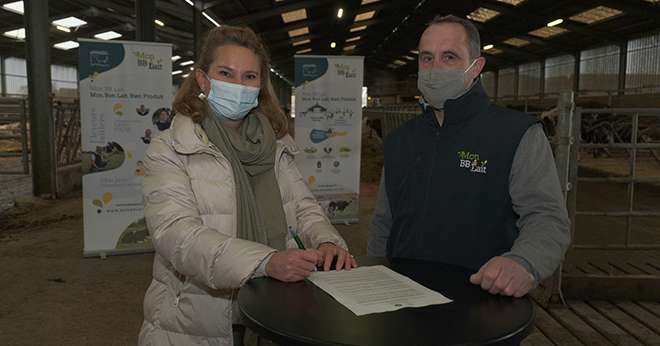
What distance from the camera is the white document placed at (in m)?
1.33

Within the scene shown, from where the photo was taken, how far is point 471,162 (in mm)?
1768

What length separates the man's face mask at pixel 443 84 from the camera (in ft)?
6.09

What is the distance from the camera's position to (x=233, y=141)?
5.88 feet

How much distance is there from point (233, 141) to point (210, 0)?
10.9 metres

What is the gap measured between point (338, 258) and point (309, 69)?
4.88 meters

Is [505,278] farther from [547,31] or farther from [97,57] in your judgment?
[547,31]

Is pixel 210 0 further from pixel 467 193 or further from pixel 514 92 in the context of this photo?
pixel 514 92

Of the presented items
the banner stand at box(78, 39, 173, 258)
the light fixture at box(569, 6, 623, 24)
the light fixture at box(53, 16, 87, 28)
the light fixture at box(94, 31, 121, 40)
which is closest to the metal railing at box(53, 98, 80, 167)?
the banner stand at box(78, 39, 173, 258)

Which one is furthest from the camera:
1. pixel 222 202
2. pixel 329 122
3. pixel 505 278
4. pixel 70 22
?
pixel 70 22

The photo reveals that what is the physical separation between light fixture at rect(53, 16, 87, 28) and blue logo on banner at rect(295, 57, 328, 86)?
432 inches

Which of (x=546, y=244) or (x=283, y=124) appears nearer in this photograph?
(x=546, y=244)

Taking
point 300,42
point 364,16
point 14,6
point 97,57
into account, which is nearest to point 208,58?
point 97,57

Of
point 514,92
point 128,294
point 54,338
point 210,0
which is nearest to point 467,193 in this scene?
point 54,338

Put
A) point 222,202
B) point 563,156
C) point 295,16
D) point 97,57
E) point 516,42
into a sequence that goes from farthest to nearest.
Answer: point 516,42 < point 295,16 < point 97,57 < point 563,156 < point 222,202
